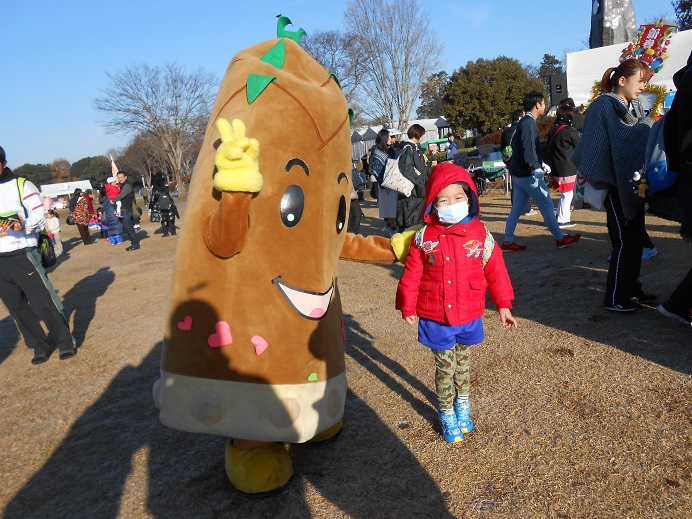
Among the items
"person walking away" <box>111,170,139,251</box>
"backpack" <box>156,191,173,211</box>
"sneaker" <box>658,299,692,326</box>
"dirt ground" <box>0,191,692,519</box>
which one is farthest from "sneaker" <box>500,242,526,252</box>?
"backpack" <box>156,191,173,211</box>

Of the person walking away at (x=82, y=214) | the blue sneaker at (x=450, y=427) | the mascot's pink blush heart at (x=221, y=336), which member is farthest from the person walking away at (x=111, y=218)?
the blue sneaker at (x=450, y=427)

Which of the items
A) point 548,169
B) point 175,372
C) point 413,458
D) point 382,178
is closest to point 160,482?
point 175,372

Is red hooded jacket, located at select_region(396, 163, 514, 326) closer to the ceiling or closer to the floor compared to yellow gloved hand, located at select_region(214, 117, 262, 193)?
closer to the floor

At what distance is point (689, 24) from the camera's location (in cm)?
3294

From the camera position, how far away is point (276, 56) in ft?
8.14

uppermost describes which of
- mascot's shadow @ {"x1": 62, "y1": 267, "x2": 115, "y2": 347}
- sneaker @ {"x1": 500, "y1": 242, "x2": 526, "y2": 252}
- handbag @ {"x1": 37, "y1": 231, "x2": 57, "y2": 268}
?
handbag @ {"x1": 37, "y1": 231, "x2": 57, "y2": 268}

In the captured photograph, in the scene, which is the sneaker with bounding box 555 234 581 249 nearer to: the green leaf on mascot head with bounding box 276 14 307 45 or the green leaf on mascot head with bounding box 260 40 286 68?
the green leaf on mascot head with bounding box 276 14 307 45

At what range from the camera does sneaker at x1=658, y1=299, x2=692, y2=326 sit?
3.78m

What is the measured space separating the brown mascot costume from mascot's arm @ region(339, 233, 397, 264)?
1.66 ft

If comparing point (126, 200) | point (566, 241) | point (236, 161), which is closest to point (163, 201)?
point (126, 200)

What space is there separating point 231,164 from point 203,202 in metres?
0.39

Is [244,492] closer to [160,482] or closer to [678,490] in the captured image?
[160,482]

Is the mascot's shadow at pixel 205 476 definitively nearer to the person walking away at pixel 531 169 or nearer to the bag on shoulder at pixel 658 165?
the bag on shoulder at pixel 658 165

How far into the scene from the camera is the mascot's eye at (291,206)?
2277mm
